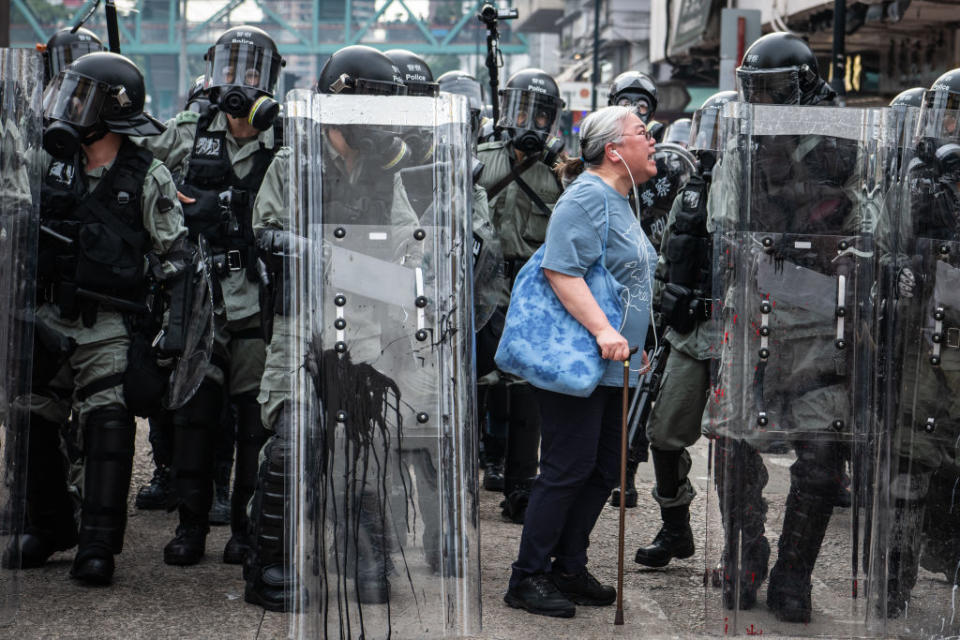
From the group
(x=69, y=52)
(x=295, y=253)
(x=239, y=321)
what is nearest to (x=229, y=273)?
(x=239, y=321)

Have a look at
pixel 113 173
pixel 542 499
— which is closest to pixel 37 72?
pixel 113 173

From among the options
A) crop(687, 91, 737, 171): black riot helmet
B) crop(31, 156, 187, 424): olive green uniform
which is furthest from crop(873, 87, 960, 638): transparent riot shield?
crop(31, 156, 187, 424): olive green uniform

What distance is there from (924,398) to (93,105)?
310 cm

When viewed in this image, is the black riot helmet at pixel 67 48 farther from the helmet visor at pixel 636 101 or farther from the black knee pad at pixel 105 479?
the black knee pad at pixel 105 479

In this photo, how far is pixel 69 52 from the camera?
23.2ft

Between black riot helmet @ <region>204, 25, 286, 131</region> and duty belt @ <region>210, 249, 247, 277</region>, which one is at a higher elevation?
black riot helmet @ <region>204, 25, 286, 131</region>

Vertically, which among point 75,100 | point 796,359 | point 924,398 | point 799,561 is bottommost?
point 799,561

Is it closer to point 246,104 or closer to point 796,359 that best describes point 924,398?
point 796,359

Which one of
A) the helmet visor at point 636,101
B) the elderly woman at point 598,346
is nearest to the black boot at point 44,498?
the elderly woman at point 598,346

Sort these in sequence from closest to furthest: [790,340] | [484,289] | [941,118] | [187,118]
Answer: [941,118], [790,340], [484,289], [187,118]

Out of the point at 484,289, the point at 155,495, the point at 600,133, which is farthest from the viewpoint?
the point at 155,495

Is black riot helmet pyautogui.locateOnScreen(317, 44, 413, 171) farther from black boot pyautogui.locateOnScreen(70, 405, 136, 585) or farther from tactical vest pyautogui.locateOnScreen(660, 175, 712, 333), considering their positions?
black boot pyautogui.locateOnScreen(70, 405, 136, 585)

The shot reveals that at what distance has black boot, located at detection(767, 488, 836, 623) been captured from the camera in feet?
Result: 13.9

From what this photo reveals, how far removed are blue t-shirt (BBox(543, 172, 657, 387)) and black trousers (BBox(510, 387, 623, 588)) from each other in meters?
0.14
